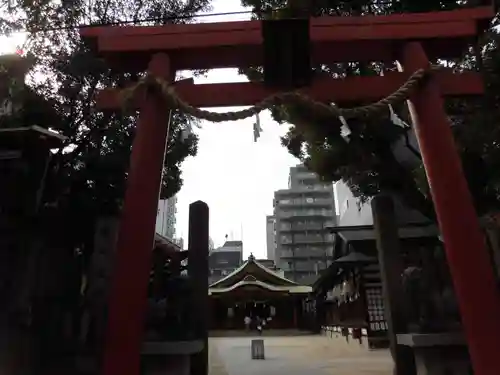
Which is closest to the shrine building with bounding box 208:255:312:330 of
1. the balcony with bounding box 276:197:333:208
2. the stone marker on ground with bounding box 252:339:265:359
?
the stone marker on ground with bounding box 252:339:265:359

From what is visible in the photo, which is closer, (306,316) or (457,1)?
(457,1)

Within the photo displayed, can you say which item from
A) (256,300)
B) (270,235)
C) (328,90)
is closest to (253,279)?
(256,300)

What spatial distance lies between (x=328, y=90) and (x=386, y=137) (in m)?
4.69

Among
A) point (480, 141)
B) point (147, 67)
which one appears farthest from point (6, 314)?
point (480, 141)

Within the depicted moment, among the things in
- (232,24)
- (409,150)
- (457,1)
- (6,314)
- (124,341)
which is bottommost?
(124,341)

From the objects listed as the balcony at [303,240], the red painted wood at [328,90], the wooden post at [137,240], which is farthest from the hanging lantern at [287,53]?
the balcony at [303,240]

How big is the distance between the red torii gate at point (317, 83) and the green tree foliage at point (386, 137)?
192cm

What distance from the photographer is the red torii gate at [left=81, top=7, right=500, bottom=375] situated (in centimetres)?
393

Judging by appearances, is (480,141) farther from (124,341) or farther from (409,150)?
(124,341)

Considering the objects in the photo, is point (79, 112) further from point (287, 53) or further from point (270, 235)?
point (270, 235)

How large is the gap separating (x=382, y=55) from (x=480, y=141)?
306 centimetres

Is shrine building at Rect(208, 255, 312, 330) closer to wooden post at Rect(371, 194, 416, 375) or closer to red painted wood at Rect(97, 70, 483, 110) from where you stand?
wooden post at Rect(371, 194, 416, 375)

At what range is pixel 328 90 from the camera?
4539 millimetres

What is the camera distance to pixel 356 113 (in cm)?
410
